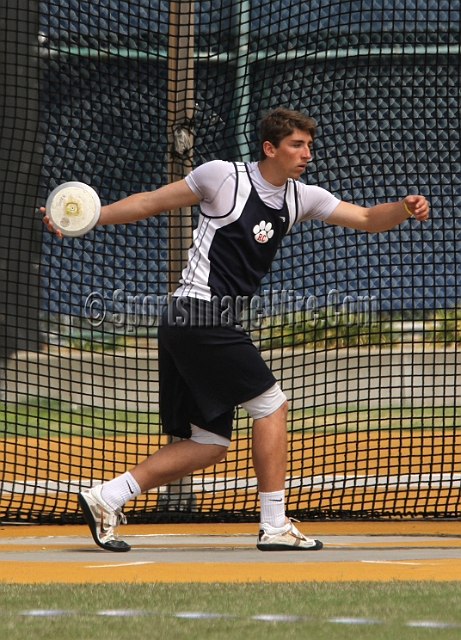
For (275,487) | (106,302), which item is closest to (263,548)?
(275,487)

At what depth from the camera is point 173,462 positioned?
4.96 m

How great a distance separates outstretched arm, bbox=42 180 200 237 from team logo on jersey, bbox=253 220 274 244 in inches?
11.9

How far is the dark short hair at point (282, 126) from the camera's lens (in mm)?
4966

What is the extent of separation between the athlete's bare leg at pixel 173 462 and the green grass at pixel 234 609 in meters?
1.03

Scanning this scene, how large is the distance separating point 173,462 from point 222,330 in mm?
666

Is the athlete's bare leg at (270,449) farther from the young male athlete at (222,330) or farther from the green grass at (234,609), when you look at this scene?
the green grass at (234,609)

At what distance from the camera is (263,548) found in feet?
16.1

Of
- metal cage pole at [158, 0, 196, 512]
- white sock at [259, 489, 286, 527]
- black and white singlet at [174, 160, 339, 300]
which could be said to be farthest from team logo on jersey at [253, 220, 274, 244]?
metal cage pole at [158, 0, 196, 512]

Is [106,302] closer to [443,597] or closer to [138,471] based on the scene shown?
[138,471]

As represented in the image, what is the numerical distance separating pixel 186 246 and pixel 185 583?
3.37 metres

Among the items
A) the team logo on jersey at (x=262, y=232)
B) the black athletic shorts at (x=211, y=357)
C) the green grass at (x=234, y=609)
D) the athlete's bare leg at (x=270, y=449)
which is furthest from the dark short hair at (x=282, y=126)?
the green grass at (x=234, y=609)

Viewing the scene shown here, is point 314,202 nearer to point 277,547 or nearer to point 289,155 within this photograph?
point 289,155

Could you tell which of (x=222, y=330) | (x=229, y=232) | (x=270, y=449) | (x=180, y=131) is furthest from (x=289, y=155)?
(x=180, y=131)

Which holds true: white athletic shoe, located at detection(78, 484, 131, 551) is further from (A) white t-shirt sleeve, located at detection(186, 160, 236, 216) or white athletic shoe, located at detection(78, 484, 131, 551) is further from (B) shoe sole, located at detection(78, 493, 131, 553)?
(A) white t-shirt sleeve, located at detection(186, 160, 236, 216)
